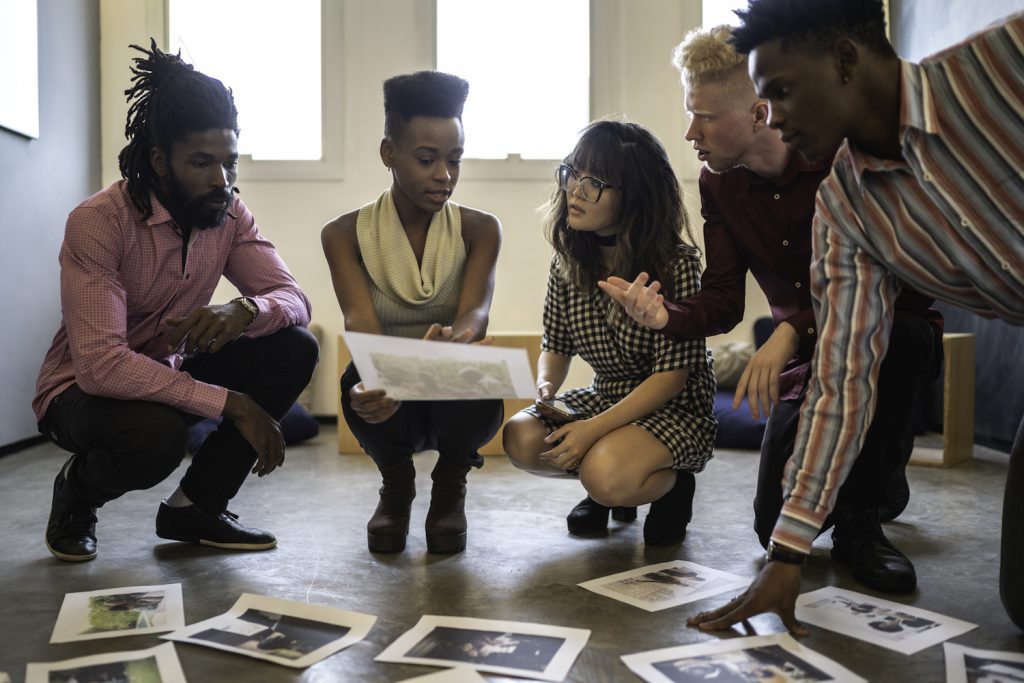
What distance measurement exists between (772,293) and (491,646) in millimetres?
1089

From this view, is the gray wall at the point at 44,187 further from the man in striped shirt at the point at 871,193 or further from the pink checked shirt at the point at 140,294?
the man in striped shirt at the point at 871,193

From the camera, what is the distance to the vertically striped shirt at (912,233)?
1383 mm

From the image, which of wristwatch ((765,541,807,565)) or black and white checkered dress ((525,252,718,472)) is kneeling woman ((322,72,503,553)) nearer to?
black and white checkered dress ((525,252,718,472))

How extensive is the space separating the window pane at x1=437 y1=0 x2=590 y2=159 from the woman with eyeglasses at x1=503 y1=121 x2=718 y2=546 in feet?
7.84

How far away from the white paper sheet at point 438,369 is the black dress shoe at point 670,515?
0.54 meters

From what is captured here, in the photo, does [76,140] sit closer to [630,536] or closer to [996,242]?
[630,536]

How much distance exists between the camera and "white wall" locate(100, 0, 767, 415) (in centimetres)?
438

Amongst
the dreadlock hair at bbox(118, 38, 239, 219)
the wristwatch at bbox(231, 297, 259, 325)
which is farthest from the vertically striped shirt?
the dreadlock hair at bbox(118, 38, 239, 219)

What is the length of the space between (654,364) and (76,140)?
123 inches

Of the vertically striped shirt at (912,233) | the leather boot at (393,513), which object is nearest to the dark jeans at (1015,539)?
the vertically striped shirt at (912,233)

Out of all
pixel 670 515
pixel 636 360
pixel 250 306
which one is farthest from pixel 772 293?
pixel 250 306

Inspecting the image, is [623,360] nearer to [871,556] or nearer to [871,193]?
[871,556]

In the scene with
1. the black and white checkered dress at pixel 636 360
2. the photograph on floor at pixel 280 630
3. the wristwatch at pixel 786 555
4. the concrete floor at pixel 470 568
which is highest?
the black and white checkered dress at pixel 636 360

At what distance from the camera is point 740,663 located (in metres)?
1.42
